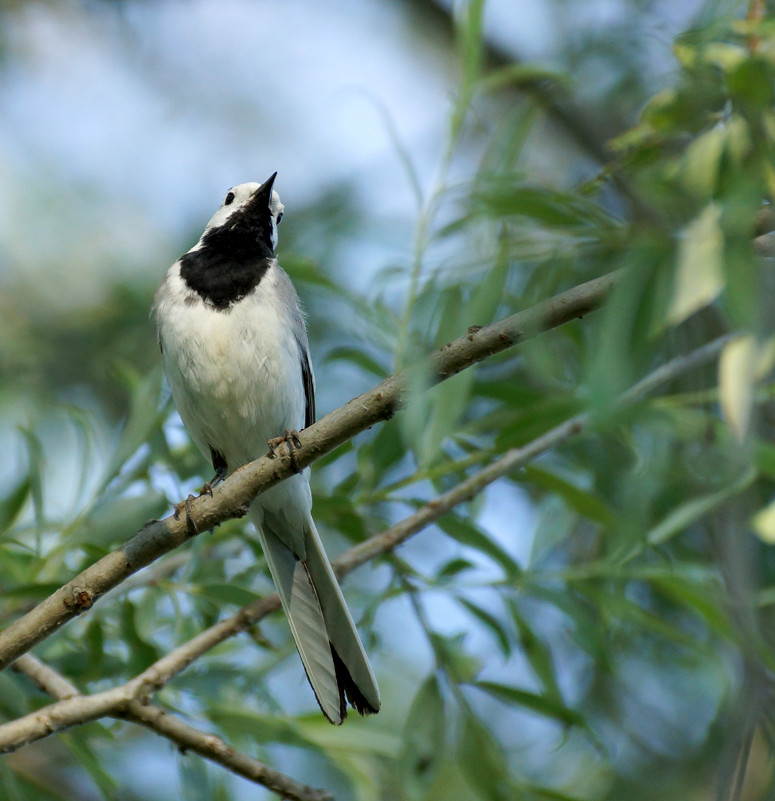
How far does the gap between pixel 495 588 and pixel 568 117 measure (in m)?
3.74

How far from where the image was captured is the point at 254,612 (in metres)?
2.63

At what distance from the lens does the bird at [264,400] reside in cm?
281

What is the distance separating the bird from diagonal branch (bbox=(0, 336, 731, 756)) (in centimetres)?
15

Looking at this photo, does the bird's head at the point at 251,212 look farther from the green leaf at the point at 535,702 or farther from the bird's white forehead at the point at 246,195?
the green leaf at the point at 535,702

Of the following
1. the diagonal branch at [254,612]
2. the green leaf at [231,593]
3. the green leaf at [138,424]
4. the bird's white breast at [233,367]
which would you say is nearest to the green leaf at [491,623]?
the diagonal branch at [254,612]

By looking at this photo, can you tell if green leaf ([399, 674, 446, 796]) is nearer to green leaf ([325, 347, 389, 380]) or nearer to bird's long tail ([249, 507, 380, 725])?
bird's long tail ([249, 507, 380, 725])

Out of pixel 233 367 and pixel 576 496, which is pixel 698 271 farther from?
pixel 233 367

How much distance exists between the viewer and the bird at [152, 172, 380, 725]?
9.23 feet

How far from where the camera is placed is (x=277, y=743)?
2.77m

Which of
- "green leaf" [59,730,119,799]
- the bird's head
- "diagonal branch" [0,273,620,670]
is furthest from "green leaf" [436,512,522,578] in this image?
the bird's head

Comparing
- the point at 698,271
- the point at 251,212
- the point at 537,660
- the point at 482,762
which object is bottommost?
the point at 482,762

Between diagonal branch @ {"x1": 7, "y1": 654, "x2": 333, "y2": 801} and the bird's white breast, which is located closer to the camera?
diagonal branch @ {"x1": 7, "y1": 654, "x2": 333, "y2": 801}

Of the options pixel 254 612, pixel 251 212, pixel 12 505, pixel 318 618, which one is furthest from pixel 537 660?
pixel 251 212

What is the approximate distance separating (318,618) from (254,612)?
0.32 metres
